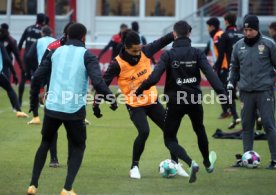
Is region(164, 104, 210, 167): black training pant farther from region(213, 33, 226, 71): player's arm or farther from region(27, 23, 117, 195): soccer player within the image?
region(213, 33, 226, 71): player's arm

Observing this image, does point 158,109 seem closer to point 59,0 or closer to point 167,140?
point 167,140

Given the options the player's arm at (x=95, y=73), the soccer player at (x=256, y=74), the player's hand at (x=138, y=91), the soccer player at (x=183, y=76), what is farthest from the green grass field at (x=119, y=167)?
the player's arm at (x=95, y=73)

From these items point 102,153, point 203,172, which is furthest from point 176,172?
point 102,153

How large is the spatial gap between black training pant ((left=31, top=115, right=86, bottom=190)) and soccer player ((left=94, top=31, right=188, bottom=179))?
1.68 metres

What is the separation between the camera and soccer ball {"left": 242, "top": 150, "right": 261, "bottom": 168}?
12445 millimetres

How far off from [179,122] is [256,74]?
5.14 feet

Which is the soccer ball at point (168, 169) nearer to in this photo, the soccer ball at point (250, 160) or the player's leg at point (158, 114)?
the player's leg at point (158, 114)

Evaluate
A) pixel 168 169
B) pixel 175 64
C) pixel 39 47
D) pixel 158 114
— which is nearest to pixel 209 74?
pixel 175 64

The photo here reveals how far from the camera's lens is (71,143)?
33.6ft

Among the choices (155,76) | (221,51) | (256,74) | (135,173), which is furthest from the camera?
(221,51)

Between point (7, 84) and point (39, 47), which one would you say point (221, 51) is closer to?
point (39, 47)

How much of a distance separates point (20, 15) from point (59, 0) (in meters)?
1.73

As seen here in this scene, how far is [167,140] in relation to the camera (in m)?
11.5

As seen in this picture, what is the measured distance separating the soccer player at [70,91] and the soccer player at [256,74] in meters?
2.77
